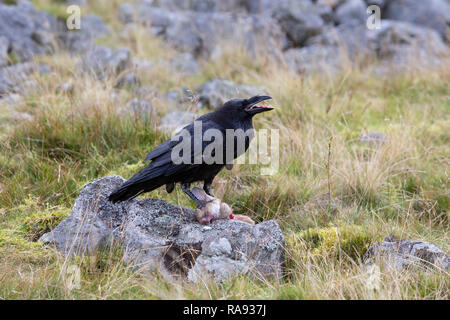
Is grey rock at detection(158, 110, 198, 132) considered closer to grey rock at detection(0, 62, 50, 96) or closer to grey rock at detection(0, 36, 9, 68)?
grey rock at detection(0, 62, 50, 96)

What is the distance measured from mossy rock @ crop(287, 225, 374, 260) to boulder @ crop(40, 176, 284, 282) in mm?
270

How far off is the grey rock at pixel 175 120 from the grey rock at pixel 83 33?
3542 mm

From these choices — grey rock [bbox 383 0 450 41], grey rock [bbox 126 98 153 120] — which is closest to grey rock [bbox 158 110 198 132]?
grey rock [bbox 126 98 153 120]

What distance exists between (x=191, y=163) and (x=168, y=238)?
0.54 metres

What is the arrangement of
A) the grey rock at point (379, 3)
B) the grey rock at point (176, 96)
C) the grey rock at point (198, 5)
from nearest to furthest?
the grey rock at point (176, 96) < the grey rock at point (379, 3) < the grey rock at point (198, 5)

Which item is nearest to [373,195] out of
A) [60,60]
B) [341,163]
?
[341,163]

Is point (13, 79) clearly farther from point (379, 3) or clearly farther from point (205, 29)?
point (379, 3)

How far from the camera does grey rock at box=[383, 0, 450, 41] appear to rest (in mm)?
9867

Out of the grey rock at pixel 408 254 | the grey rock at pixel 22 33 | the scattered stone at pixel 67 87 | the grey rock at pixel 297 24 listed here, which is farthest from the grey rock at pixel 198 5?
the grey rock at pixel 408 254

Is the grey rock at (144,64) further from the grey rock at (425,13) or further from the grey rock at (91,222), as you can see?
the grey rock at (425,13)

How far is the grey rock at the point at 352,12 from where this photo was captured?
10.2 m

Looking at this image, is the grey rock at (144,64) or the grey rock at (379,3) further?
the grey rock at (379,3)

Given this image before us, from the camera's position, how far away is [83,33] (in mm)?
9344
